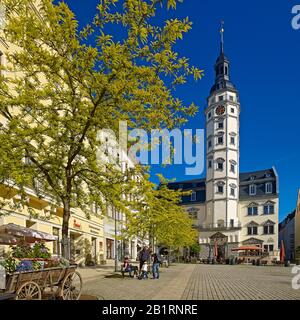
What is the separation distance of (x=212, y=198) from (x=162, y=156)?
66.1 metres

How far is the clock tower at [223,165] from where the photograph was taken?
75875 millimetres

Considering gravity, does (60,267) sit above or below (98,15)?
below

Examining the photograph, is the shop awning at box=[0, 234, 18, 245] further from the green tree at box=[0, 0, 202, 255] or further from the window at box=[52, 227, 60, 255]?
the window at box=[52, 227, 60, 255]

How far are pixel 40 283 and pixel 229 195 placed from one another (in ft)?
225

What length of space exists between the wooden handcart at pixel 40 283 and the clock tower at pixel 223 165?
66.9 m

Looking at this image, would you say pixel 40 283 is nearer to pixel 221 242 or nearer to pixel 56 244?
pixel 56 244

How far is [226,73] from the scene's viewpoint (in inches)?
3361

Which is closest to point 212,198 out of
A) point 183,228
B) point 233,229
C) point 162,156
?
point 233,229

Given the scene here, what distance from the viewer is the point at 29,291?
876 cm

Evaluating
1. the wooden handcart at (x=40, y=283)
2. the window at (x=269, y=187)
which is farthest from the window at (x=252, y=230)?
A: the wooden handcart at (x=40, y=283)

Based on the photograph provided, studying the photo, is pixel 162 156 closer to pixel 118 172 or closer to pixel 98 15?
pixel 118 172

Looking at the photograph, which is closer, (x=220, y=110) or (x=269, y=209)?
(x=269, y=209)

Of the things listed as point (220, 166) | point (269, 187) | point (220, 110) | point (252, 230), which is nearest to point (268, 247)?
point (252, 230)

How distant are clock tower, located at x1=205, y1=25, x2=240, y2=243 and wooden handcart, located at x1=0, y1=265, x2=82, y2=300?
219 feet
